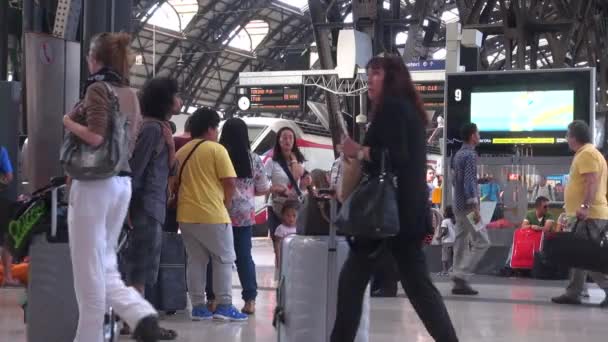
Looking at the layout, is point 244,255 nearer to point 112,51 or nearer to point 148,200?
point 148,200

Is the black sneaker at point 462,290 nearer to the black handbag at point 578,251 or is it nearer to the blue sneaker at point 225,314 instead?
the black handbag at point 578,251

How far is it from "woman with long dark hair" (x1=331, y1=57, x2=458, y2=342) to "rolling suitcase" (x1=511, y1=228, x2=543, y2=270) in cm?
758

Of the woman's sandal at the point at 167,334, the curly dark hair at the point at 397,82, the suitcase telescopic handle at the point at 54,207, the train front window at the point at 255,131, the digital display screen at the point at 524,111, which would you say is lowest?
the woman's sandal at the point at 167,334

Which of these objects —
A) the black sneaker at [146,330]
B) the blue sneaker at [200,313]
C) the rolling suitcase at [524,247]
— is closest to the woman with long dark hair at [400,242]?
the black sneaker at [146,330]

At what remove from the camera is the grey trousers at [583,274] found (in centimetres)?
816

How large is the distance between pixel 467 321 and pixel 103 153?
12.4ft

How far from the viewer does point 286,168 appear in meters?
8.38

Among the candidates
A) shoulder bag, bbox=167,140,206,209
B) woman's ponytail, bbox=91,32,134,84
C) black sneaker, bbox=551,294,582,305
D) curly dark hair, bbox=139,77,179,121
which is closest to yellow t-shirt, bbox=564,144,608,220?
black sneaker, bbox=551,294,582,305

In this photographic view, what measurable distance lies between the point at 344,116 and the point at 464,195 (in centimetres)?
1483

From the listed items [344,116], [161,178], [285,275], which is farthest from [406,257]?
[344,116]

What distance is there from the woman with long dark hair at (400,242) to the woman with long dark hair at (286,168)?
3.70 metres

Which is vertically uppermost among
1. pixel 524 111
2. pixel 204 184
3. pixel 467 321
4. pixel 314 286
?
pixel 524 111

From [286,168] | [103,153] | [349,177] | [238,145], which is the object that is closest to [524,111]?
[286,168]

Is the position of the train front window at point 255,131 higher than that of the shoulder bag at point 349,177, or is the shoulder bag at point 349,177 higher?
the train front window at point 255,131
